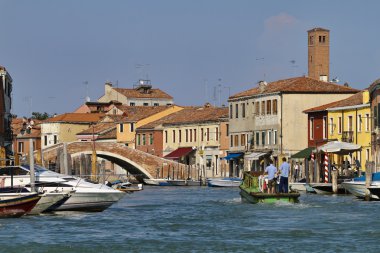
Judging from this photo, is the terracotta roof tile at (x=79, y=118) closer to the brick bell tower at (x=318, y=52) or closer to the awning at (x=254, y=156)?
the brick bell tower at (x=318, y=52)

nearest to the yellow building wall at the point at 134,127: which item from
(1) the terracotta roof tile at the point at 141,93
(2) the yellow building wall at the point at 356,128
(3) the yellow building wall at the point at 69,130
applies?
(3) the yellow building wall at the point at 69,130

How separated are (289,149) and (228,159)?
6.39 metres

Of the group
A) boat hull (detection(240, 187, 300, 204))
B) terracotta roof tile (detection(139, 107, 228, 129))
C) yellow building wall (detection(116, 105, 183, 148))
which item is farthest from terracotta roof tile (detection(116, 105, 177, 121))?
boat hull (detection(240, 187, 300, 204))

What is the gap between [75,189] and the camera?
3397 cm

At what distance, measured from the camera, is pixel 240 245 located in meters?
25.9

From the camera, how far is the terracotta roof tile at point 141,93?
9906cm

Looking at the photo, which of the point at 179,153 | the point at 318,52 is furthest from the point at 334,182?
the point at 318,52

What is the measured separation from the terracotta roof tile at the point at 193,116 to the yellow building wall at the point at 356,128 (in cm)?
1454

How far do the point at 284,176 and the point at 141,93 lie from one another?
64.4m

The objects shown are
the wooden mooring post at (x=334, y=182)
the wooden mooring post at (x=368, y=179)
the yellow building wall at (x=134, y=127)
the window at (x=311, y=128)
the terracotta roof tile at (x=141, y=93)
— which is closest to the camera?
the wooden mooring post at (x=368, y=179)

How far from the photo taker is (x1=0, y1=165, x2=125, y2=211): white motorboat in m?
33.9

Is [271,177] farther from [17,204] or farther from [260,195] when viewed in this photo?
[17,204]

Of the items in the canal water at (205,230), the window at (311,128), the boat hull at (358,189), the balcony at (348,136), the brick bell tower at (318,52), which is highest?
the brick bell tower at (318,52)

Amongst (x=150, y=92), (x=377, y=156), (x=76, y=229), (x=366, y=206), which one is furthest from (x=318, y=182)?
(x=150, y=92)
